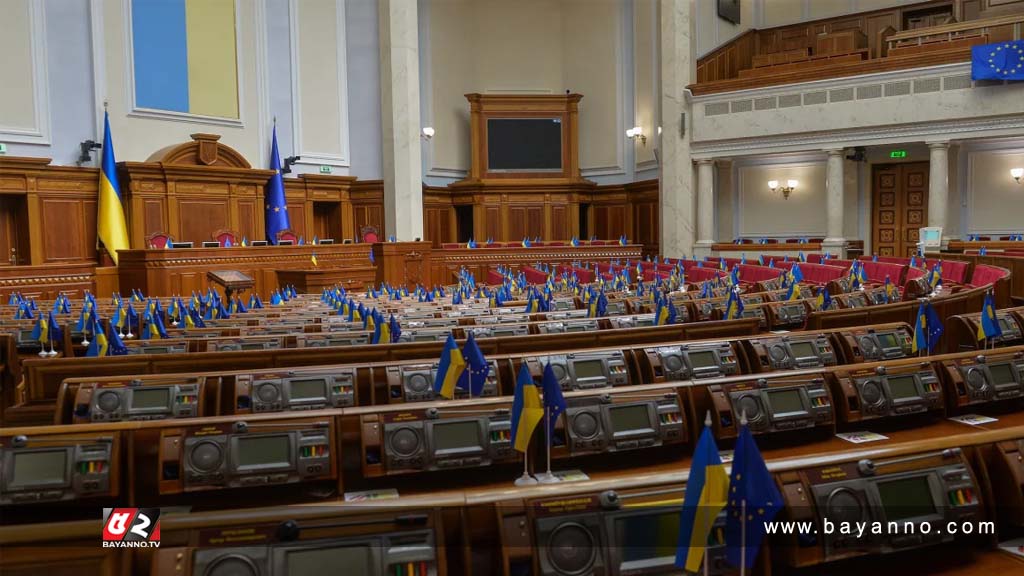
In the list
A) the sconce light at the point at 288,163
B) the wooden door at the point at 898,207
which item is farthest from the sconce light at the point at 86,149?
the wooden door at the point at 898,207

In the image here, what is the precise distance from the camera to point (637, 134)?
67.1ft

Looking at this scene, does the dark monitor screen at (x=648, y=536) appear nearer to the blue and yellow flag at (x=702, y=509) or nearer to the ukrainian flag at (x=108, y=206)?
the blue and yellow flag at (x=702, y=509)

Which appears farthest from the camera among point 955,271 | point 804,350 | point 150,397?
point 955,271

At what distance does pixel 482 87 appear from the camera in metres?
21.9

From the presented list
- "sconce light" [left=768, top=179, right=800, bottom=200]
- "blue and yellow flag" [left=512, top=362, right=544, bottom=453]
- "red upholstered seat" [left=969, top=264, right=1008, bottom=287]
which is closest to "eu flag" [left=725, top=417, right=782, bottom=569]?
"blue and yellow flag" [left=512, top=362, right=544, bottom=453]

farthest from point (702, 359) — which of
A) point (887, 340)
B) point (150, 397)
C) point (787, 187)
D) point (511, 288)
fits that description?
point (787, 187)

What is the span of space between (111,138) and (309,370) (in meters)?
12.3

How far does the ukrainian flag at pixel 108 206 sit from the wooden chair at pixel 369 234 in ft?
16.1

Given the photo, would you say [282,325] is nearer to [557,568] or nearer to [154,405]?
[154,405]

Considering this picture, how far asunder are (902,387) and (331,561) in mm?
3063

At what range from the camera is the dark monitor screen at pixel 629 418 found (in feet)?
10.9

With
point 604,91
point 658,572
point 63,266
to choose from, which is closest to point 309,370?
point 658,572

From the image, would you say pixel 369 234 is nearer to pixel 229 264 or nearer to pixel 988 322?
pixel 229 264

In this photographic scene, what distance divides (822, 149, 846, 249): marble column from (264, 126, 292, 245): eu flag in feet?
39.8
